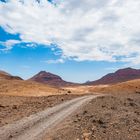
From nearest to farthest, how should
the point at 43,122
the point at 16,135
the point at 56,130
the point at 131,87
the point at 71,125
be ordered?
the point at 16,135 → the point at 56,130 → the point at 71,125 → the point at 43,122 → the point at 131,87

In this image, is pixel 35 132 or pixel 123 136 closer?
pixel 123 136

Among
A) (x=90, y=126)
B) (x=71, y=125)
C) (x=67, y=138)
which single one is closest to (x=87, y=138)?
(x=67, y=138)

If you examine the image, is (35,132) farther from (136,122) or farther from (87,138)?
(136,122)

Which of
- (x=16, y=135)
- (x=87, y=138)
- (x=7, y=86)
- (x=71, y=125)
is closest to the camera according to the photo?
(x=87, y=138)

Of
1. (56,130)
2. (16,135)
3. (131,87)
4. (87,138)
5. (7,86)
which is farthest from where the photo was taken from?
(131,87)

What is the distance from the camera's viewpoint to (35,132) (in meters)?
18.9

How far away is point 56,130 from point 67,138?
2.77 meters

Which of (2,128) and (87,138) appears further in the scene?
(2,128)

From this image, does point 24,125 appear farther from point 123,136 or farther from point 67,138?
point 123,136

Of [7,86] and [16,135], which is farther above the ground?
[7,86]

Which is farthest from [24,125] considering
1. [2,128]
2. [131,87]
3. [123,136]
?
[131,87]

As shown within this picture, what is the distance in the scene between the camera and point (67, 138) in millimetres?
16938

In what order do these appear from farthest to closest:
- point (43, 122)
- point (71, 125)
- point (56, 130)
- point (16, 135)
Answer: point (43, 122) < point (71, 125) < point (56, 130) < point (16, 135)

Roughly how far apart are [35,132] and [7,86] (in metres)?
60.2
